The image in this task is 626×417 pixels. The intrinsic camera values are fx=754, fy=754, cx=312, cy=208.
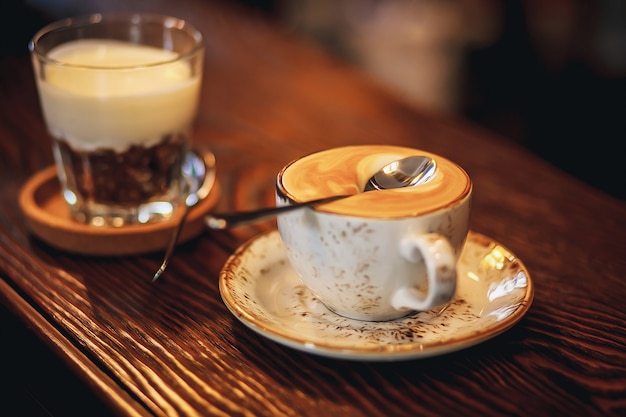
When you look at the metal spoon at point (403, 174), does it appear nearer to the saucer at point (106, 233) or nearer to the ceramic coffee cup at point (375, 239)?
the ceramic coffee cup at point (375, 239)

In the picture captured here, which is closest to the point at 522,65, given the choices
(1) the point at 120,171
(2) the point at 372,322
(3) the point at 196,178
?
(3) the point at 196,178

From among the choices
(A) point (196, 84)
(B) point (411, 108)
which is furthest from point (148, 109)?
(B) point (411, 108)

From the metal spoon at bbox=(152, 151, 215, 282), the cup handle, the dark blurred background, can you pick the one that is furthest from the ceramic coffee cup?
the dark blurred background

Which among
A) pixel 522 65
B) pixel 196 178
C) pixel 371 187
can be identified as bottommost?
pixel 522 65

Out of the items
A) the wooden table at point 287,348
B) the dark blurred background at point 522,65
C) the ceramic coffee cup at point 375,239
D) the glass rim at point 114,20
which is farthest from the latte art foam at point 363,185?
the dark blurred background at point 522,65

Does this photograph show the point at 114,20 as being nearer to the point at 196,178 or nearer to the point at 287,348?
the point at 196,178

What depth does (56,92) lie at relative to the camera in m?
0.81

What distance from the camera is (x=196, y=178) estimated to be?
3.20 feet

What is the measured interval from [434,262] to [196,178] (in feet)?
1.65

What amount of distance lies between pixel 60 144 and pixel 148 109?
0.12 metres

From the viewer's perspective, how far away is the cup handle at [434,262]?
0.54m

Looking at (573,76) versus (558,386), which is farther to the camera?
(573,76)

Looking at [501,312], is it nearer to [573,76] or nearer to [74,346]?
[74,346]

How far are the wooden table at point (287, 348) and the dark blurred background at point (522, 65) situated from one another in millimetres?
1280
